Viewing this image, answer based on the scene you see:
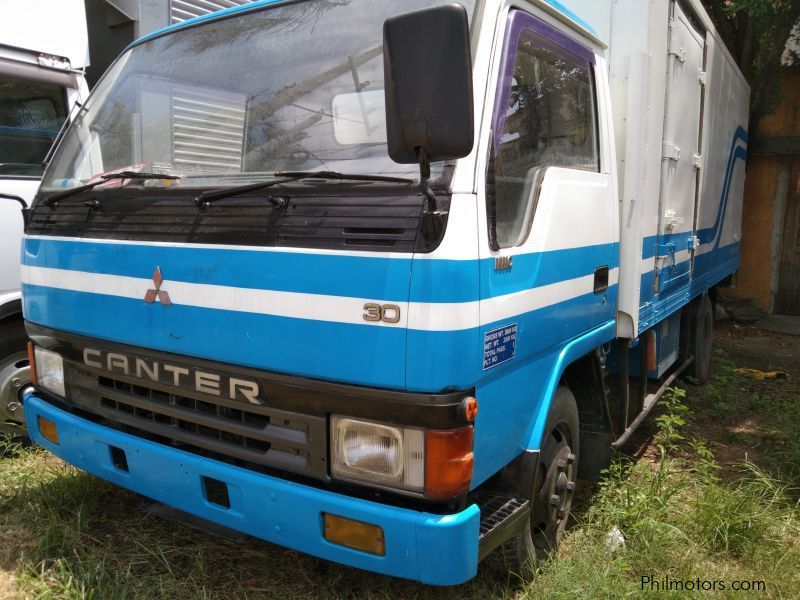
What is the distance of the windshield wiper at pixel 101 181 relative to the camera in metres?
2.60

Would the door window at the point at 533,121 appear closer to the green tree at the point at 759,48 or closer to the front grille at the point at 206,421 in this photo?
the front grille at the point at 206,421

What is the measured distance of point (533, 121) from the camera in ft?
8.59

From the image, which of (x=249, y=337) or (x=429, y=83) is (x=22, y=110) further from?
(x=429, y=83)

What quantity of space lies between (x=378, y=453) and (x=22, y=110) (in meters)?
3.14

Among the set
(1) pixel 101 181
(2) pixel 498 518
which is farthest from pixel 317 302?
(1) pixel 101 181

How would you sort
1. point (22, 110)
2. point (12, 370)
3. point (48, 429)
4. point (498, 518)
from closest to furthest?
point (498, 518), point (48, 429), point (12, 370), point (22, 110)

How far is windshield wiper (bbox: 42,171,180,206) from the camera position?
2.60 meters

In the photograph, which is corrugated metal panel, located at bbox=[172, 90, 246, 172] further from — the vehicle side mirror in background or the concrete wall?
the concrete wall

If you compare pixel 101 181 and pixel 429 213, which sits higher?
pixel 101 181

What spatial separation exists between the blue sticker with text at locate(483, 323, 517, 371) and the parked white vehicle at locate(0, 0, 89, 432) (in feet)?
8.75

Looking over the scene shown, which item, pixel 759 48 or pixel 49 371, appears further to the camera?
pixel 759 48

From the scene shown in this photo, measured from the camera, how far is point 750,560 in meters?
3.07

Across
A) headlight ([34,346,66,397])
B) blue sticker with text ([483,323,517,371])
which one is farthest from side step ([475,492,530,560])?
headlight ([34,346,66,397])

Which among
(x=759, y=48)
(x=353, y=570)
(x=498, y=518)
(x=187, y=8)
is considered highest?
Answer: (x=759, y=48)
